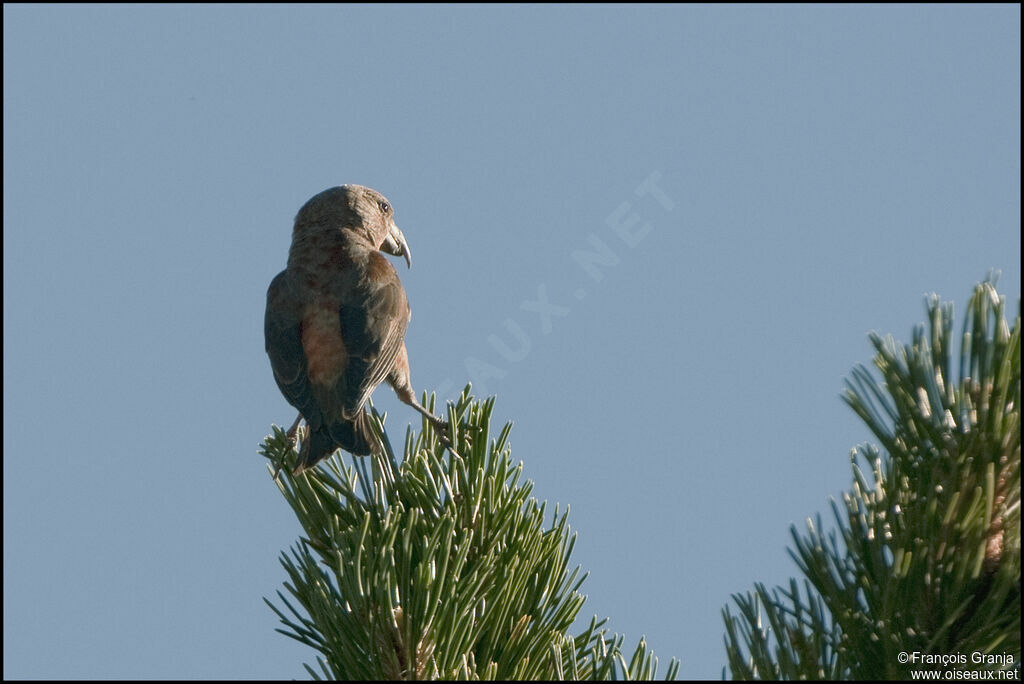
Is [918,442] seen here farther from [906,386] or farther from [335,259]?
[335,259]

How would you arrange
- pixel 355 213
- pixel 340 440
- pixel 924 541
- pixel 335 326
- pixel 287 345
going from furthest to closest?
pixel 355 213, pixel 335 326, pixel 287 345, pixel 340 440, pixel 924 541

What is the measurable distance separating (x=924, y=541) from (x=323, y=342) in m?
4.10

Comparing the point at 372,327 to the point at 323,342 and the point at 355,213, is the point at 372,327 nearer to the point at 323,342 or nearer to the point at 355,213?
the point at 323,342

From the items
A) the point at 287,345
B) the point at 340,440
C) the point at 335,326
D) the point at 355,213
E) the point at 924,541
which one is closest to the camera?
the point at 924,541

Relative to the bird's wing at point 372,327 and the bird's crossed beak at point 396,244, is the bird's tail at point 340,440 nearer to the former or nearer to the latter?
the bird's wing at point 372,327

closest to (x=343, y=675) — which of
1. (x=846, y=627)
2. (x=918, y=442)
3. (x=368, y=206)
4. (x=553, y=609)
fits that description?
(x=553, y=609)

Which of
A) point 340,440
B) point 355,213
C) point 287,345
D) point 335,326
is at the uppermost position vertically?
point 355,213

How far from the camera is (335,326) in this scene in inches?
226

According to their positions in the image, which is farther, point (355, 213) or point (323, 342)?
point (355, 213)

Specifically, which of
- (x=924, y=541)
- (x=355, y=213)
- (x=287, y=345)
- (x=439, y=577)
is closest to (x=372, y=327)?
(x=287, y=345)

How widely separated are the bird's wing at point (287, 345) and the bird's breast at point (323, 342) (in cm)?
4

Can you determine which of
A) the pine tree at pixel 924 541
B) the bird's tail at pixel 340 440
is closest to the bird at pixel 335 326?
the bird's tail at pixel 340 440

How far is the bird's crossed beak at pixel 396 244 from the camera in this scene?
7289 millimetres

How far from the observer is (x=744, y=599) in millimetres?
2121
